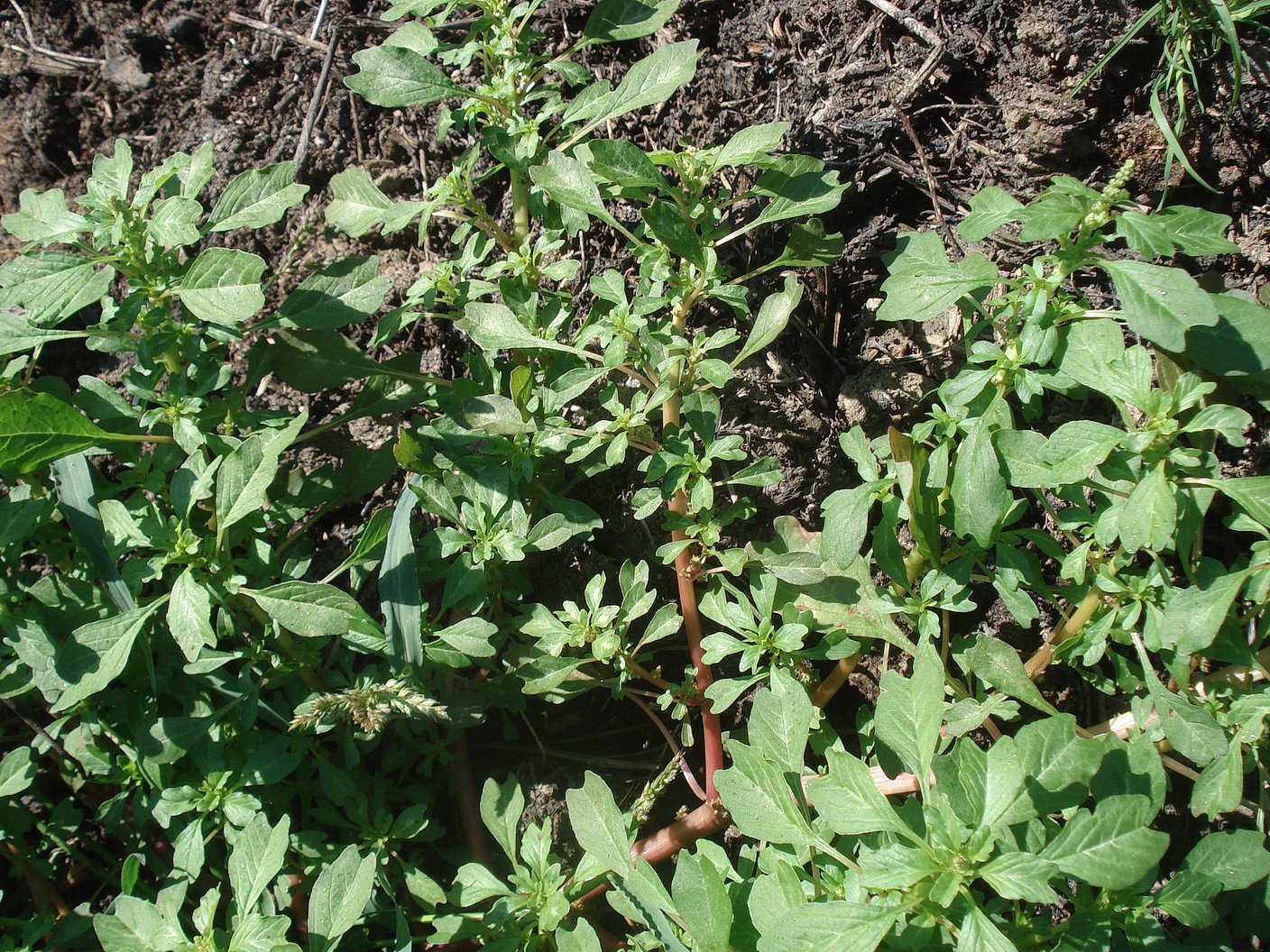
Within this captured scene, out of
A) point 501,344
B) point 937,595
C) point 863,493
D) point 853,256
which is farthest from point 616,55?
point 937,595

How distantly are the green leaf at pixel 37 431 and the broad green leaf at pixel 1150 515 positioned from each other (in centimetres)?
194

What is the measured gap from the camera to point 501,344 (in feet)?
6.19

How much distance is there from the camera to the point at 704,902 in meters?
1.41

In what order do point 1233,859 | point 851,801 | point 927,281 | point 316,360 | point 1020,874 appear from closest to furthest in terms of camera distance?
point 1020,874, point 851,801, point 1233,859, point 927,281, point 316,360

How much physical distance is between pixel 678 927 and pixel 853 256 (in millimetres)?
1627

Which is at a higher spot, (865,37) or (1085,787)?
(865,37)

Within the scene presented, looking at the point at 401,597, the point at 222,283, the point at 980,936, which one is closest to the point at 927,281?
the point at 980,936

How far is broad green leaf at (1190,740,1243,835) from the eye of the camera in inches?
57.2

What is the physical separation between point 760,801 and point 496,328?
1.13m

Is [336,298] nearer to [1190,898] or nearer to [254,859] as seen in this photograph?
[254,859]

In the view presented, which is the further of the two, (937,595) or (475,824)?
(475,824)

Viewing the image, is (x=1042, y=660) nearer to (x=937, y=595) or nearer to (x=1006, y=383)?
(x=937, y=595)

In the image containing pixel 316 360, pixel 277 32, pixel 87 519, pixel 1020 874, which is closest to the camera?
pixel 1020 874

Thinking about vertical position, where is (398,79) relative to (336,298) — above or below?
above
